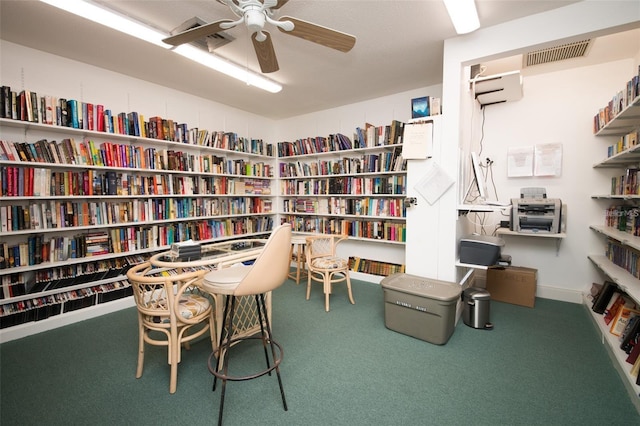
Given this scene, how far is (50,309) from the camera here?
8.40ft

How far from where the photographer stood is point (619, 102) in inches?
88.4

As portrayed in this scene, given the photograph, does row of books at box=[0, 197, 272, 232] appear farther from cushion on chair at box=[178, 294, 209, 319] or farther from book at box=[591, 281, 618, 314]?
book at box=[591, 281, 618, 314]

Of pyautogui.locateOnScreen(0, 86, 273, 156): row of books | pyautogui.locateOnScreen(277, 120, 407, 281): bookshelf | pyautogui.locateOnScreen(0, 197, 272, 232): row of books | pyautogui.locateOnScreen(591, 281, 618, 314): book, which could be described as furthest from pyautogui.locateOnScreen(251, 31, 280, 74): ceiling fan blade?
pyautogui.locateOnScreen(591, 281, 618, 314): book

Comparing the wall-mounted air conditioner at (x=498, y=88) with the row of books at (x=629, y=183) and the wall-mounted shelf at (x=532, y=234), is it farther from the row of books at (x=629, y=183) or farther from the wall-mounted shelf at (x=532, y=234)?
the wall-mounted shelf at (x=532, y=234)

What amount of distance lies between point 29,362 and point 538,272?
5022 millimetres

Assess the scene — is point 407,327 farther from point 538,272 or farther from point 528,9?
point 528,9

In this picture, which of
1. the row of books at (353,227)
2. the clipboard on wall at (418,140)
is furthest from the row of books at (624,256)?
the row of books at (353,227)

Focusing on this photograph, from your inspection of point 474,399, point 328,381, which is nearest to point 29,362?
point 328,381

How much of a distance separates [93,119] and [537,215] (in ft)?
15.6

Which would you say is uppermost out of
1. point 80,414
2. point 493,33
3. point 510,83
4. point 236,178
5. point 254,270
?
point 493,33

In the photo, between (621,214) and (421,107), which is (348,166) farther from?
(621,214)

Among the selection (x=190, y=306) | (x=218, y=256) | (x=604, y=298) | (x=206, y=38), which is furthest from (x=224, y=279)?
(x=604, y=298)

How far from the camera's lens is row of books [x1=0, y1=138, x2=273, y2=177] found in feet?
8.05

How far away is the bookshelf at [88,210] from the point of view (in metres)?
2.43
